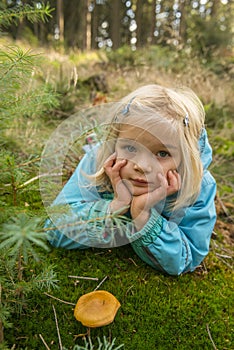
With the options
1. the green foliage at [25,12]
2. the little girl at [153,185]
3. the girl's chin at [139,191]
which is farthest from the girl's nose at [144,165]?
the green foliage at [25,12]

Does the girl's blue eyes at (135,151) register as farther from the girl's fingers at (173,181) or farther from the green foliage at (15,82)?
the green foliage at (15,82)

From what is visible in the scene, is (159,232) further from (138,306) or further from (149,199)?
(138,306)

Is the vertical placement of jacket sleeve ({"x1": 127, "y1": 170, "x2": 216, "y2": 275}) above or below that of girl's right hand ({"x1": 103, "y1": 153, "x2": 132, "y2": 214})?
below

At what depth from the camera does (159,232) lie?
2.01 m

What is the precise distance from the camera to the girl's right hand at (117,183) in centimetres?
193

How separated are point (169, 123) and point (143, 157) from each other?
0.82ft

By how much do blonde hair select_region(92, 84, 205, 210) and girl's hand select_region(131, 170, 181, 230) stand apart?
0.38 ft

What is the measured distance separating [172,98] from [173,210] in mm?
709

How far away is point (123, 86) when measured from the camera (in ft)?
18.4

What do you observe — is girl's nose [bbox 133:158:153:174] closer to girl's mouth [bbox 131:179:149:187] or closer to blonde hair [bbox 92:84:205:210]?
girl's mouth [bbox 131:179:149:187]

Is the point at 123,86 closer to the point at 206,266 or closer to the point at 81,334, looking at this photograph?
the point at 206,266

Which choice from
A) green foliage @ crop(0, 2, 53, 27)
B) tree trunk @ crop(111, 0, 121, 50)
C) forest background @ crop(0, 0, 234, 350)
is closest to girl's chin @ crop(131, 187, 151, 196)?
forest background @ crop(0, 0, 234, 350)

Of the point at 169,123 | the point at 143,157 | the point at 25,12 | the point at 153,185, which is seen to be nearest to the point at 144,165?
the point at 143,157

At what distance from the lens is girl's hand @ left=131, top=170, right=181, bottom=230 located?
6.35 feet
